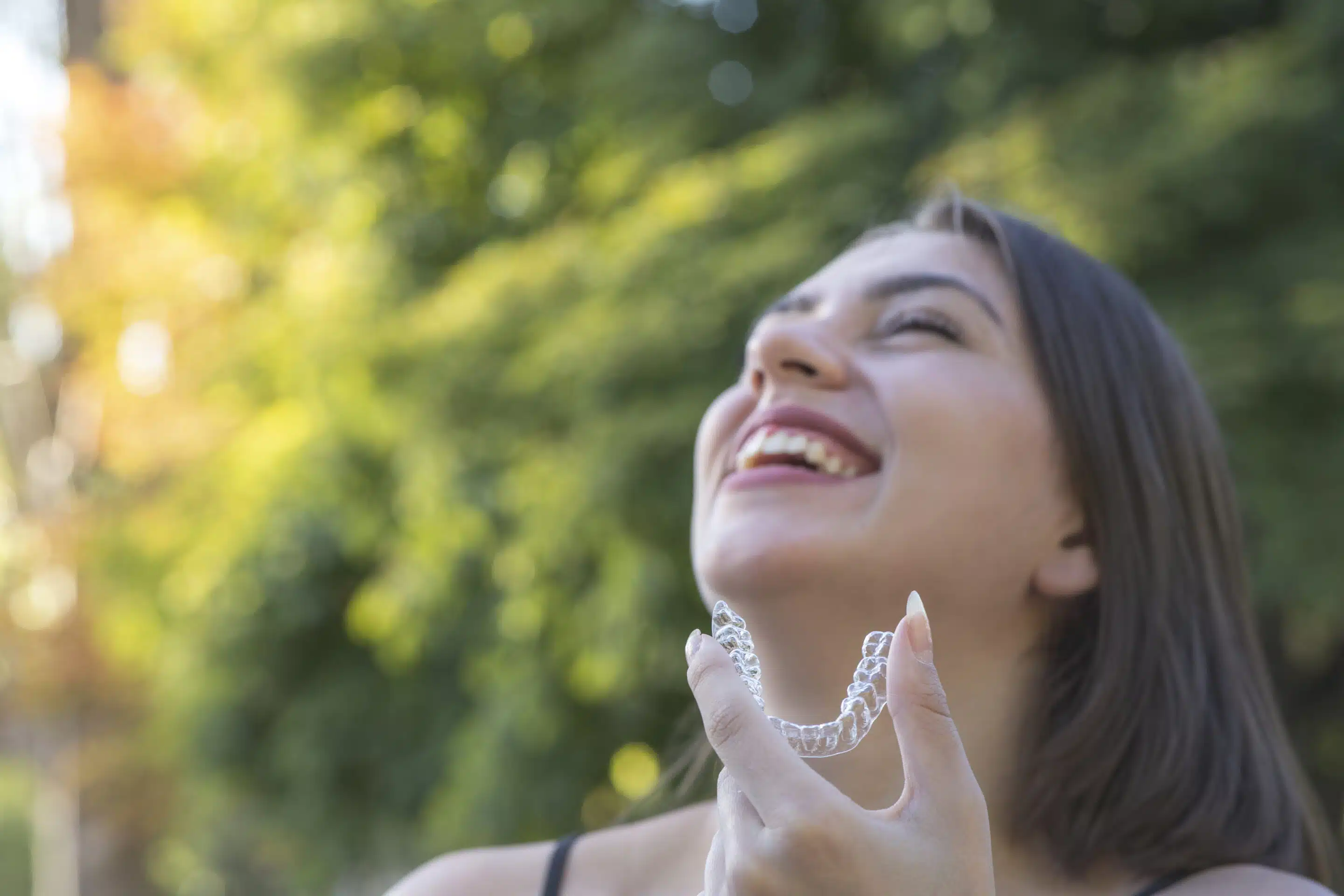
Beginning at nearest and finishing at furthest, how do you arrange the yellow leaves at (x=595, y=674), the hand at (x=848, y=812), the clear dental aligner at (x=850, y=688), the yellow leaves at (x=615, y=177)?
1. the hand at (x=848, y=812)
2. the clear dental aligner at (x=850, y=688)
3. the yellow leaves at (x=595, y=674)
4. the yellow leaves at (x=615, y=177)

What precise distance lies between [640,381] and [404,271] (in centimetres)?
147

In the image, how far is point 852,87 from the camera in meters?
4.56

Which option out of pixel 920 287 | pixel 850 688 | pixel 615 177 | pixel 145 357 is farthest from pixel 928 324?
pixel 145 357

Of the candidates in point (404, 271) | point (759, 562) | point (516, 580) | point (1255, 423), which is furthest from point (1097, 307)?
point (404, 271)

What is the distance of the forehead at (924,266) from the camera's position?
1.79 meters

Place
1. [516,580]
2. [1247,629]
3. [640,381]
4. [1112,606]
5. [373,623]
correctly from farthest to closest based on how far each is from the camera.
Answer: [373,623]
[516,580]
[640,381]
[1247,629]
[1112,606]

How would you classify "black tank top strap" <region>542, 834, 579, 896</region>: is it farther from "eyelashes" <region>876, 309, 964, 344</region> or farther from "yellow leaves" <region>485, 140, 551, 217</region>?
"yellow leaves" <region>485, 140, 551, 217</region>

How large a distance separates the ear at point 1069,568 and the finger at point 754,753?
0.89 meters

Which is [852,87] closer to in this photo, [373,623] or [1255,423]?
[1255,423]

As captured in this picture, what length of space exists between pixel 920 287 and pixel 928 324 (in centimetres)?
6

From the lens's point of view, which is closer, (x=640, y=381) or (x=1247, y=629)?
(x=1247, y=629)

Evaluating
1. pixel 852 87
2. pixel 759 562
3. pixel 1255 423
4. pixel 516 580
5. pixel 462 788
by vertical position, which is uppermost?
pixel 852 87

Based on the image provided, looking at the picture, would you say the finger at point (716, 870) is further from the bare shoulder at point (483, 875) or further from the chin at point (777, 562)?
the bare shoulder at point (483, 875)

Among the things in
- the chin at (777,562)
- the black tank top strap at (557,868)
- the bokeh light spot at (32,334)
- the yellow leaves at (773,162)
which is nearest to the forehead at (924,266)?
the chin at (777,562)
